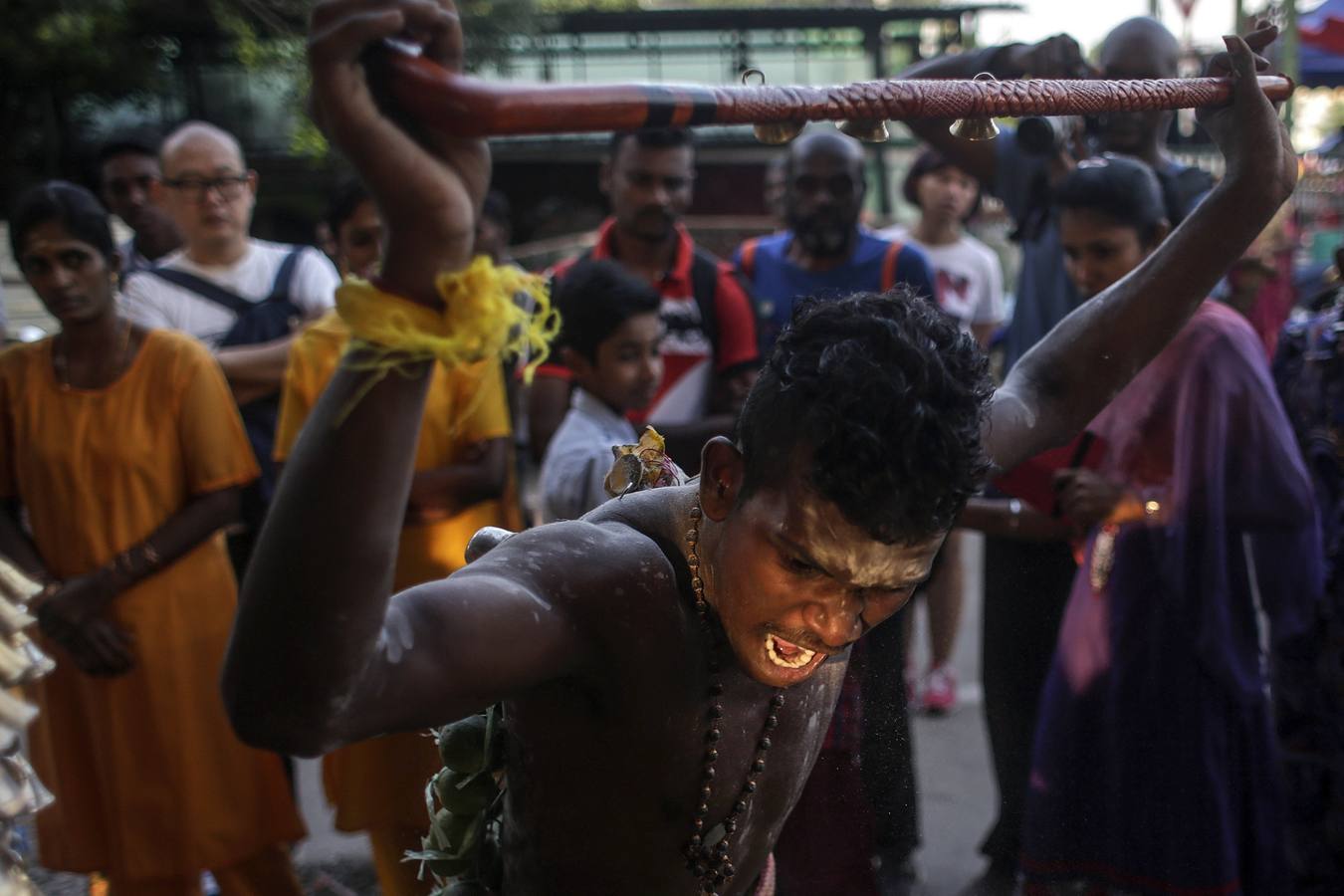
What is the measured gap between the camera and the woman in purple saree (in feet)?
10.0

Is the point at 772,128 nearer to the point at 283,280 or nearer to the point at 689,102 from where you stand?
the point at 689,102

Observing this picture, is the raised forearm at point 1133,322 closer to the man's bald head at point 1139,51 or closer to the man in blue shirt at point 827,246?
the man's bald head at point 1139,51

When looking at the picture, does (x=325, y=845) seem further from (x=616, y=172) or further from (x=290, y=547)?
(x=290, y=547)

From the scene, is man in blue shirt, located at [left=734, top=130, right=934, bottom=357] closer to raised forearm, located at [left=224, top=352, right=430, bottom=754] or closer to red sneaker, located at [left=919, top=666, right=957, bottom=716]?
red sneaker, located at [left=919, top=666, right=957, bottom=716]

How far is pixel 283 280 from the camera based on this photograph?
14.5 feet

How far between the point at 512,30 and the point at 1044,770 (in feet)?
30.9

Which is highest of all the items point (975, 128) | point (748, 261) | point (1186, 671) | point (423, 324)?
point (975, 128)

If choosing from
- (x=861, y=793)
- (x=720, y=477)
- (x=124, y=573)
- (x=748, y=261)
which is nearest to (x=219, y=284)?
(x=124, y=573)

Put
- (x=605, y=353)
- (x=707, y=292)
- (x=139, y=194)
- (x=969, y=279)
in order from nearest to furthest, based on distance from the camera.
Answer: (x=605, y=353)
(x=707, y=292)
(x=139, y=194)
(x=969, y=279)

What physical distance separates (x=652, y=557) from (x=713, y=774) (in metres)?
0.34

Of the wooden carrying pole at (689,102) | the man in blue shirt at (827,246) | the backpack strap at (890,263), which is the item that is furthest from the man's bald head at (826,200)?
the wooden carrying pole at (689,102)

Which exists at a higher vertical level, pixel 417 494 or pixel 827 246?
pixel 827 246

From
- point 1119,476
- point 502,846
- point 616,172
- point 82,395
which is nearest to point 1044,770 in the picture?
point 1119,476

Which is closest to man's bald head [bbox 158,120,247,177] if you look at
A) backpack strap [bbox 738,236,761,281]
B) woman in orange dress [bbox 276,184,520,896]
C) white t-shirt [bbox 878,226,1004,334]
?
woman in orange dress [bbox 276,184,520,896]
